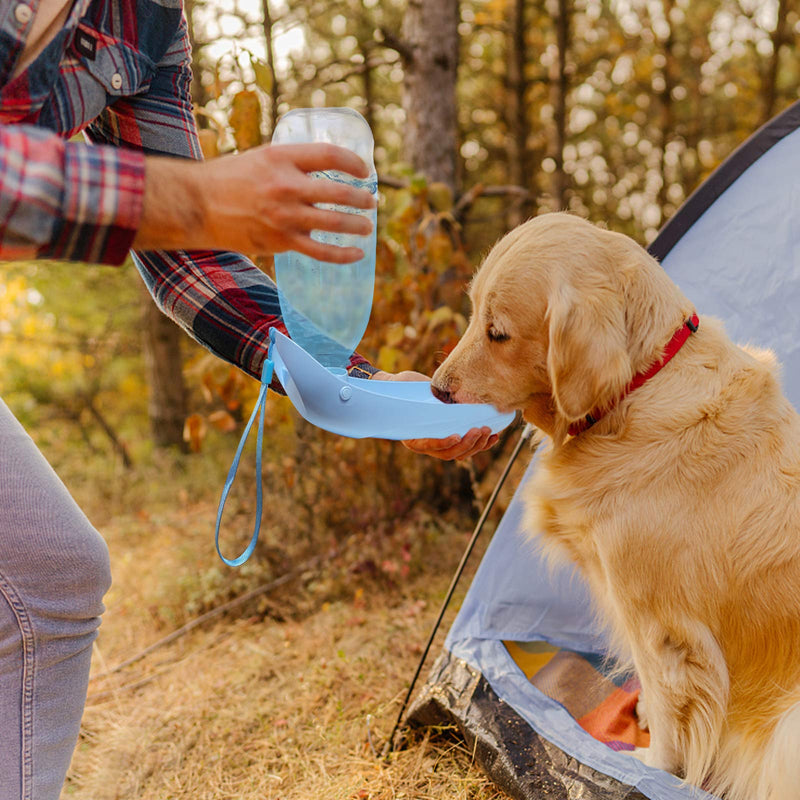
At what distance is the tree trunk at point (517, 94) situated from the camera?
25.9ft

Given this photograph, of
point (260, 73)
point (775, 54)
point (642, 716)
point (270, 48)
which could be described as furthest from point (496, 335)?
point (775, 54)

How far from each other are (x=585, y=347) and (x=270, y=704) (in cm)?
185

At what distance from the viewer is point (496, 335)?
1.77 metres

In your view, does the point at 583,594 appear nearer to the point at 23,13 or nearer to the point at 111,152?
the point at 111,152

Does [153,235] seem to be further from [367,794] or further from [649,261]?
[367,794]

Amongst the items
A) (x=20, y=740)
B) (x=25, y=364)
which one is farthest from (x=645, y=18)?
(x=20, y=740)

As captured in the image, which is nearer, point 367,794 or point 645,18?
point 367,794

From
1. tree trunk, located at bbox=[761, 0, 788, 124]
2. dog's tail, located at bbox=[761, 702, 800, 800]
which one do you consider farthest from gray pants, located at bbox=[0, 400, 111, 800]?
tree trunk, located at bbox=[761, 0, 788, 124]

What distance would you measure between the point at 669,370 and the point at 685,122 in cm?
1000

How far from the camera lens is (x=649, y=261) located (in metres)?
1.75

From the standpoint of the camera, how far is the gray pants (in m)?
1.30

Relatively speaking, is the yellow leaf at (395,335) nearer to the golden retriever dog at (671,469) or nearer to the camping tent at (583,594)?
the camping tent at (583,594)

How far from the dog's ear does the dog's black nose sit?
0.24m

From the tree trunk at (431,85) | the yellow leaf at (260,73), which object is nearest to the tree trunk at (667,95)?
the tree trunk at (431,85)
